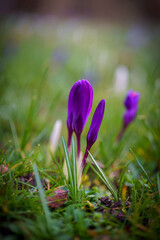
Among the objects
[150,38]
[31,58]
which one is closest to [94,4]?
[150,38]

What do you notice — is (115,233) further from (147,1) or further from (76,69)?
(147,1)

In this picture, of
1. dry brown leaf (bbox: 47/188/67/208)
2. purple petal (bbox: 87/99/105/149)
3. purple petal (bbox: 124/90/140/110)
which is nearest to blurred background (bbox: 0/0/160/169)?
purple petal (bbox: 124/90/140/110)

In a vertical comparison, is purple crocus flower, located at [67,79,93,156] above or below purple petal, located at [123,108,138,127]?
above

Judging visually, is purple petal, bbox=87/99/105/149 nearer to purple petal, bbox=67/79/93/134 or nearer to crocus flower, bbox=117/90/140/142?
purple petal, bbox=67/79/93/134

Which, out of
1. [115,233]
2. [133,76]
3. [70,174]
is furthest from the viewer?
[133,76]

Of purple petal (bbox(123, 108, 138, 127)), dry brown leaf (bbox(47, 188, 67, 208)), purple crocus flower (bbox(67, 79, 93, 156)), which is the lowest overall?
dry brown leaf (bbox(47, 188, 67, 208))

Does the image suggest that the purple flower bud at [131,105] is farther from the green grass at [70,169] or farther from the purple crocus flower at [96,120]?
the purple crocus flower at [96,120]

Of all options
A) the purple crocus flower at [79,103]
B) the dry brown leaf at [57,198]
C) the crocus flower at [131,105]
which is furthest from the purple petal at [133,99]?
the dry brown leaf at [57,198]

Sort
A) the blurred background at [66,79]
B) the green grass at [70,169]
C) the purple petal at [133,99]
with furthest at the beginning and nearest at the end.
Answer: the blurred background at [66,79], the purple petal at [133,99], the green grass at [70,169]

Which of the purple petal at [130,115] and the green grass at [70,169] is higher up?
the purple petal at [130,115]
